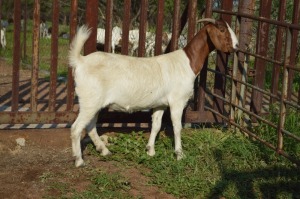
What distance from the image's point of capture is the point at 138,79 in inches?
201

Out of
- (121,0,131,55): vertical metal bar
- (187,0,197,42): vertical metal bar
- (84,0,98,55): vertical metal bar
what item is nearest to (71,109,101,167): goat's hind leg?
(84,0,98,55): vertical metal bar

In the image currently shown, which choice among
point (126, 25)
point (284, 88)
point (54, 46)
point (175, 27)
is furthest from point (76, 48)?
point (284, 88)

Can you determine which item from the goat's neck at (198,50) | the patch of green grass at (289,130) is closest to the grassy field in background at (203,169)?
the patch of green grass at (289,130)

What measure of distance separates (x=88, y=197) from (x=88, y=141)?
1.66m

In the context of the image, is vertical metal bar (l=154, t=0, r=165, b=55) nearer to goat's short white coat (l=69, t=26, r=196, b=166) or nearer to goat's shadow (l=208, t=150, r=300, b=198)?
goat's short white coat (l=69, t=26, r=196, b=166)

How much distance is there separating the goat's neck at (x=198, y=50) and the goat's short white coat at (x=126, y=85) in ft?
0.24

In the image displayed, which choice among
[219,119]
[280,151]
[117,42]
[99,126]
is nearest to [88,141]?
[99,126]

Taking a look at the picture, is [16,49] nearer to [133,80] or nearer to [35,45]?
[35,45]

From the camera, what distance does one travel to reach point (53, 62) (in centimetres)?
558

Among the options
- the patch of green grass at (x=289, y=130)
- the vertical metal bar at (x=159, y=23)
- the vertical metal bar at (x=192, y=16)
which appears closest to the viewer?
the patch of green grass at (x=289, y=130)

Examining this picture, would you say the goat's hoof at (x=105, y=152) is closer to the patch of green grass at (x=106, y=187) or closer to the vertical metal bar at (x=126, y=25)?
the patch of green grass at (x=106, y=187)

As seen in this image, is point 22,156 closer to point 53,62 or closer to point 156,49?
point 53,62

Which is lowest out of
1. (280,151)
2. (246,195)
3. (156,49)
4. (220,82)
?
(246,195)

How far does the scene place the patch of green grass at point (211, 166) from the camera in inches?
181
